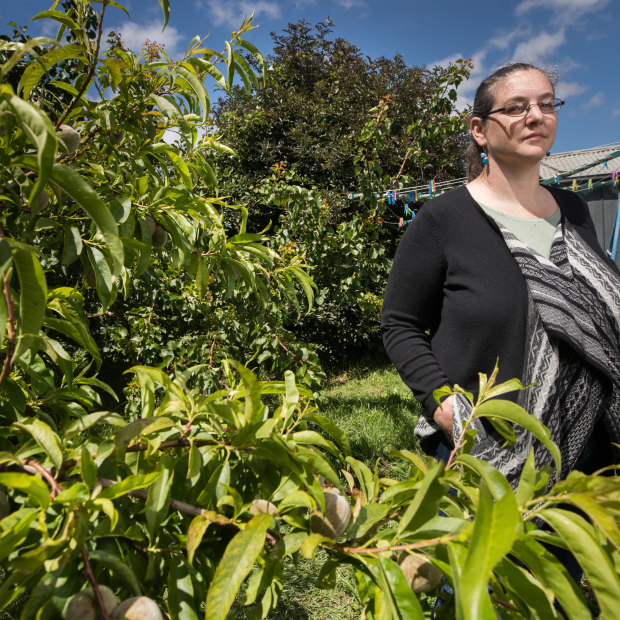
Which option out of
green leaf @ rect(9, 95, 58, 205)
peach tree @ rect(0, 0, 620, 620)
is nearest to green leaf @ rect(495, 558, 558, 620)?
peach tree @ rect(0, 0, 620, 620)

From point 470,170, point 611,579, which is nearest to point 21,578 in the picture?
point 611,579

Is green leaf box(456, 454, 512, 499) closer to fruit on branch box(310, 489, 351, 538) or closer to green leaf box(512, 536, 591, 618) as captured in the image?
green leaf box(512, 536, 591, 618)

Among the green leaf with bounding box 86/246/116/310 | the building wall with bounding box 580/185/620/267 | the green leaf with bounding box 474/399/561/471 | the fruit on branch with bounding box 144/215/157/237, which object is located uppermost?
the building wall with bounding box 580/185/620/267

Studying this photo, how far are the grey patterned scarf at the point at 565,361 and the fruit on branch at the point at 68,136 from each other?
3.56 feet

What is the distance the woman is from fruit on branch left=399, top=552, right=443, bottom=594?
2.36ft

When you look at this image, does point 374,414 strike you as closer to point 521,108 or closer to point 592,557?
point 521,108

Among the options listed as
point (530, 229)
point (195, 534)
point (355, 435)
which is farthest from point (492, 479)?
point (355, 435)

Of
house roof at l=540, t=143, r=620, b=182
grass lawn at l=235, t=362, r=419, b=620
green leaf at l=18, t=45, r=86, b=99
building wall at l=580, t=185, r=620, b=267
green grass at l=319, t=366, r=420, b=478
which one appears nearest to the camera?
green leaf at l=18, t=45, r=86, b=99

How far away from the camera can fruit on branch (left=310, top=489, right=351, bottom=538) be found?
60cm

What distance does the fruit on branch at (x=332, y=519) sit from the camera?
598 millimetres

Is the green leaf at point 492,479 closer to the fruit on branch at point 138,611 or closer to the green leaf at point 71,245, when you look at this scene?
the fruit on branch at point 138,611

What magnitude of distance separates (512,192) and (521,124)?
194 millimetres

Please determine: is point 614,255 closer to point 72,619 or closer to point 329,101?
point 329,101

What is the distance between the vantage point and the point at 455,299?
4.70 ft
